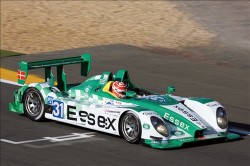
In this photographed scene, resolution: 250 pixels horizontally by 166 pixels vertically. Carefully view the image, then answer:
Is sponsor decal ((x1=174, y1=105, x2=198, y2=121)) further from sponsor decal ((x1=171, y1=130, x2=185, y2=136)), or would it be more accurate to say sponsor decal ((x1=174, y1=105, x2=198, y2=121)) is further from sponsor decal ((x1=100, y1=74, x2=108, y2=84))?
sponsor decal ((x1=100, y1=74, x2=108, y2=84))

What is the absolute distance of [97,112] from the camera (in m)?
15.1

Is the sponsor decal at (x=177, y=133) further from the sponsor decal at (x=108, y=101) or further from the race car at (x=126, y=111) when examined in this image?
the sponsor decal at (x=108, y=101)

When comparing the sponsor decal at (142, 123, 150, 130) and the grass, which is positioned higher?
the grass

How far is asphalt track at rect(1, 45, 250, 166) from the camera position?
13.8 m

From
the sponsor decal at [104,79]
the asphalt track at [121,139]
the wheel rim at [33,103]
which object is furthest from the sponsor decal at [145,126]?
the wheel rim at [33,103]

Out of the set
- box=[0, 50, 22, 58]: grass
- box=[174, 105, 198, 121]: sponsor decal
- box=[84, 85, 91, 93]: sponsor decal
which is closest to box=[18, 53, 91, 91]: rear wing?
box=[84, 85, 91, 93]: sponsor decal

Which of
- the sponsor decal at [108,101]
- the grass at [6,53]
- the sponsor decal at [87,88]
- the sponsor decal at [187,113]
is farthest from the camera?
the grass at [6,53]

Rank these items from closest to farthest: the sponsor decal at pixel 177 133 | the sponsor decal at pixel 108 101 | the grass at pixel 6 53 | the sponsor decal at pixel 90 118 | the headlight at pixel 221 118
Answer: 1. the sponsor decal at pixel 177 133
2. the sponsor decal at pixel 90 118
3. the headlight at pixel 221 118
4. the sponsor decal at pixel 108 101
5. the grass at pixel 6 53

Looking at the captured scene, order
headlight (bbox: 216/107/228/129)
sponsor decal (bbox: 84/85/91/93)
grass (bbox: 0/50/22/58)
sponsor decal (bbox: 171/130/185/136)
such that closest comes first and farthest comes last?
sponsor decal (bbox: 171/130/185/136), headlight (bbox: 216/107/228/129), sponsor decal (bbox: 84/85/91/93), grass (bbox: 0/50/22/58)

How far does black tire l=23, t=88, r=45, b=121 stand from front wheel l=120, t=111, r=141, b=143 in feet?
6.98

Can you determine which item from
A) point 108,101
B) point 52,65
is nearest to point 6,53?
point 52,65

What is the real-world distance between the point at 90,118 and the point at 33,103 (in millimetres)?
1644

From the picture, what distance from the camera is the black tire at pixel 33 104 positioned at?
16203mm

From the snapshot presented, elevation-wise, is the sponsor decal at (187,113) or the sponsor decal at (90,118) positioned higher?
the sponsor decal at (187,113)
